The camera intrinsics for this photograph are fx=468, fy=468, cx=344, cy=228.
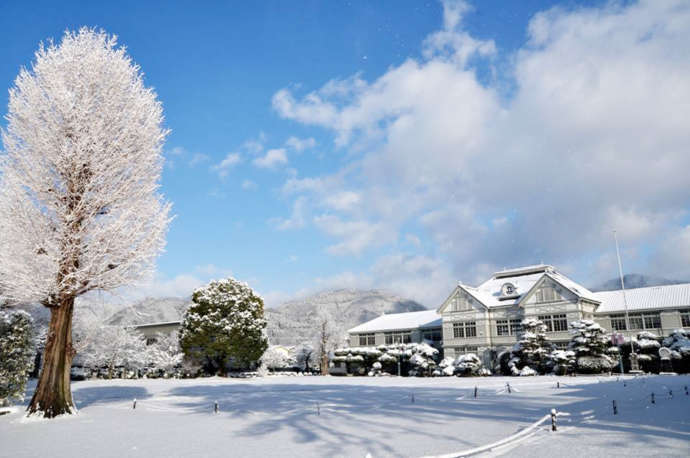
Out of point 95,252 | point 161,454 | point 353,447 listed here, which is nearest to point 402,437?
point 353,447

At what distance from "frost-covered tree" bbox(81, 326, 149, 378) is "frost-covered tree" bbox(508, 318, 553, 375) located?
138ft

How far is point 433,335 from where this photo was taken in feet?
194

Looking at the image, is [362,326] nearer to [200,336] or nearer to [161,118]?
[200,336]

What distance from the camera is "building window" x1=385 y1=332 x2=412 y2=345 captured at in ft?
197

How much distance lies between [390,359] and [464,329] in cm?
920

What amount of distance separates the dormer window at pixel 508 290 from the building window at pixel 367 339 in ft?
60.6

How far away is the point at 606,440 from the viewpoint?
33.6 ft

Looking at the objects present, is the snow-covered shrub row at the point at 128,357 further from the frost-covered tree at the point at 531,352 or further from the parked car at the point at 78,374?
the frost-covered tree at the point at 531,352

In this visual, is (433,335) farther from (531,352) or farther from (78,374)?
(78,374)

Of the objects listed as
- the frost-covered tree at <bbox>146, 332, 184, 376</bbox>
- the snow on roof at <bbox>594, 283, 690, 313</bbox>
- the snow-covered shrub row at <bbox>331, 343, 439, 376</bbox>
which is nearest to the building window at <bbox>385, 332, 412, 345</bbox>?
the snow-covered shrub row at <bbox>331, 343, 439, 376</bbox>

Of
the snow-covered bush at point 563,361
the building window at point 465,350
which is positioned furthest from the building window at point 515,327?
the snow-covered bush at point 563,361

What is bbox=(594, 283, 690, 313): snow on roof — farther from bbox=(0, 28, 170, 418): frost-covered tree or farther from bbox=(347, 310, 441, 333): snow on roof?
bbox=(0, 28, 170, 418): frost-covered tree

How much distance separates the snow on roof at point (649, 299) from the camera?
146ft

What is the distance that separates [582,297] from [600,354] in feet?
28.3
